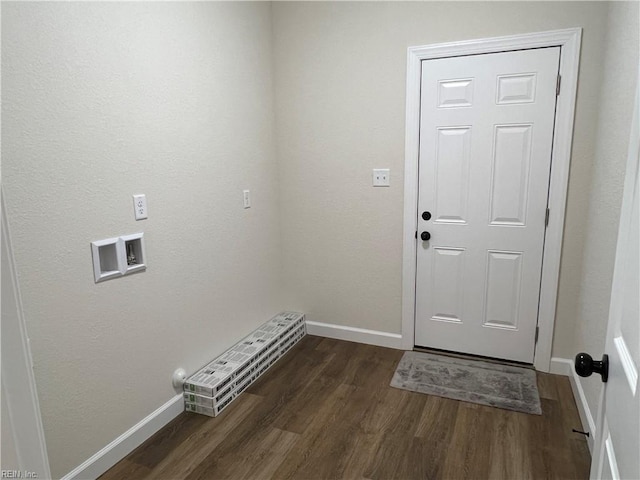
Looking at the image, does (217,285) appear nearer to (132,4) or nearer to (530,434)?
(132,4)

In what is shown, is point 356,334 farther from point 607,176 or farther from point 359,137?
point 607,176

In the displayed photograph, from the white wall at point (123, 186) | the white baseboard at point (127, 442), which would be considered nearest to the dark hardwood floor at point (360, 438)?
the white baseboard at point (127, 442)

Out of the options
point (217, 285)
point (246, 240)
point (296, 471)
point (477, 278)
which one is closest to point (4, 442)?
point (296, 471)

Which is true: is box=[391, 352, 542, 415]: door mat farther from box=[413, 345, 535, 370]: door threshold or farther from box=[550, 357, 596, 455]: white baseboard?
box=[550, 357, 596, 455]: white baseboard

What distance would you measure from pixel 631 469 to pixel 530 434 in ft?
5.31

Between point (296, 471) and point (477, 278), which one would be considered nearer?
point (296, 471)

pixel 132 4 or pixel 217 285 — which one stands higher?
pixel 132 4

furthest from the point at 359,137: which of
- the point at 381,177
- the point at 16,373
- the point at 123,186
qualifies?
the point at 16,373

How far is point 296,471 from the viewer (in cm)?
187

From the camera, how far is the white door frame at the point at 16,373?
0.71 meters

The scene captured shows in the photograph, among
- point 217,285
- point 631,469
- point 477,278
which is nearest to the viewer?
point 631,469

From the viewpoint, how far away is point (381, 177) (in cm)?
287

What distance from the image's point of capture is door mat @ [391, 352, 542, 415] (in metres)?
2.37

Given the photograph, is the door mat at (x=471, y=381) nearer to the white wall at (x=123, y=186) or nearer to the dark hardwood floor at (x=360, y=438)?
the dark hardwood floor at (x=360, y=438)
